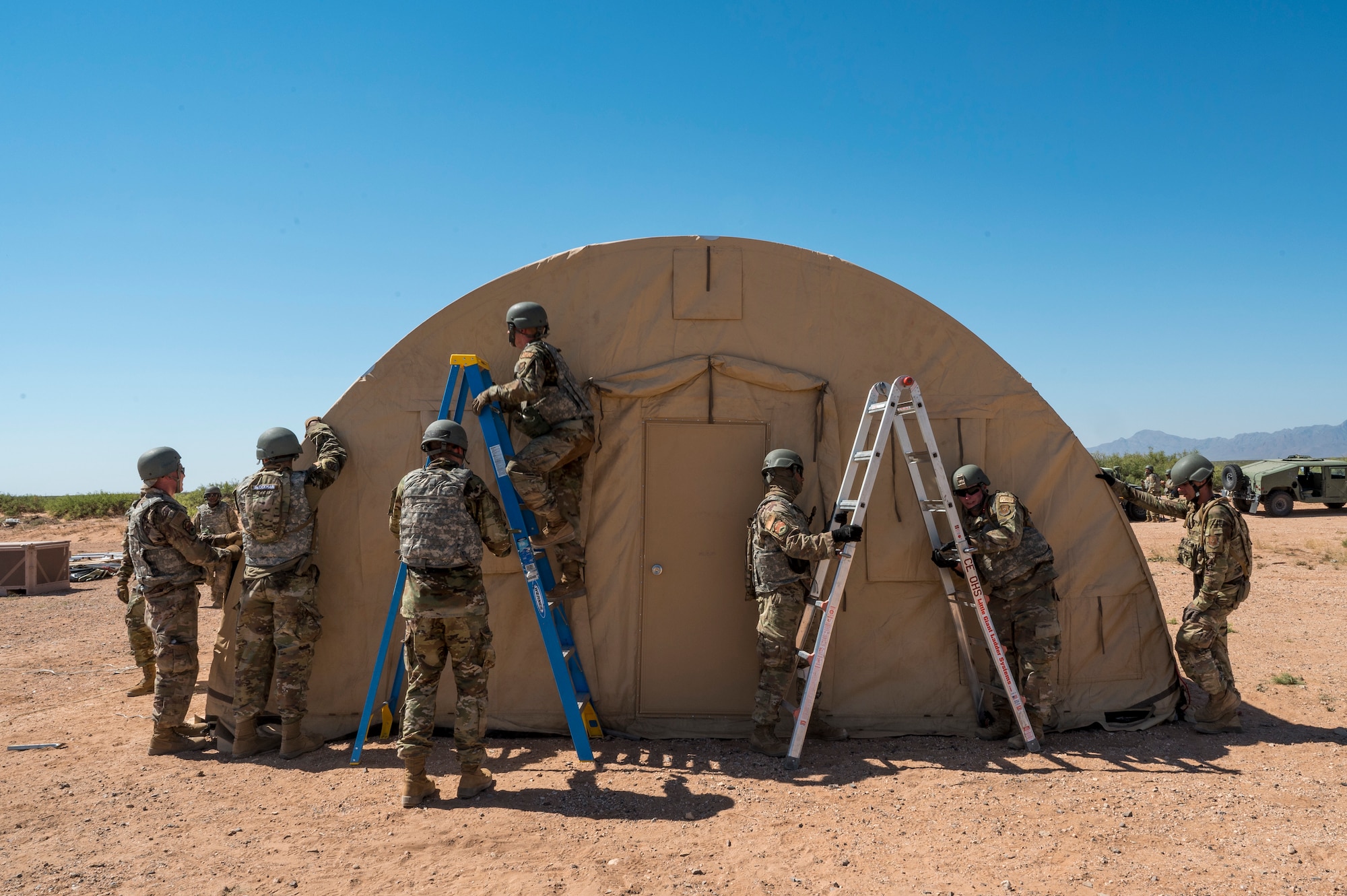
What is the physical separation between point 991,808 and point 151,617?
251 inches

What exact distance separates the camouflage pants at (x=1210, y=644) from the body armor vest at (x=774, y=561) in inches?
132

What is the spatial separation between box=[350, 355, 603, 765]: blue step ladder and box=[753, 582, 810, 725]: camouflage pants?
1336mm

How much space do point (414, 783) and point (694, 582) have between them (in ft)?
8.17

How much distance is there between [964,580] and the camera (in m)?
5.95

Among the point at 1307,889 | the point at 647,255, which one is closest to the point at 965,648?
the point at 1307,889

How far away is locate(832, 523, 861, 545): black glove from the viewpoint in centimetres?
503

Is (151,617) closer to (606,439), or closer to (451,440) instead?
(451,440)

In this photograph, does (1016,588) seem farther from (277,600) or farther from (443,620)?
(277,600)

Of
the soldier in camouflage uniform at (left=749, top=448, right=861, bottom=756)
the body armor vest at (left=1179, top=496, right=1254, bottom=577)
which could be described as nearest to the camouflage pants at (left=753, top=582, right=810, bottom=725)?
A: the soldier in camouflage uniform at (left=749, top=448, right=861, bottom=756)

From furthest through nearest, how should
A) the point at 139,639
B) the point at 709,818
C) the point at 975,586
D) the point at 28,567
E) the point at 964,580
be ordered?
the point at 28,567 < the point at 139,639 < the point at 964,580 < the point at 975,586 < the point at 709,818

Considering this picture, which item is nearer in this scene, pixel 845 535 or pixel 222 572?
pixel 845 535

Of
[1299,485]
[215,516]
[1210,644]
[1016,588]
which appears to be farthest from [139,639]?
[1299,485]

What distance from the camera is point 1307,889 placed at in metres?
3.73

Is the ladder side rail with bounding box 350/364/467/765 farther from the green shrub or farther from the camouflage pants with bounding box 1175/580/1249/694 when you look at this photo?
the green shrub
